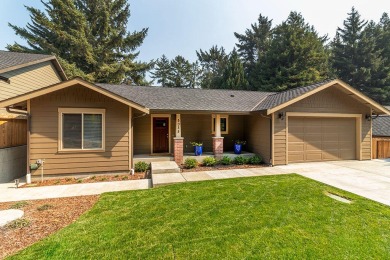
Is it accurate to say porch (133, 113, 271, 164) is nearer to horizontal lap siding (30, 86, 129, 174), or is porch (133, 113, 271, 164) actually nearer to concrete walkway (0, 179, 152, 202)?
horizontal lap siding (30, 86, 129, 174)

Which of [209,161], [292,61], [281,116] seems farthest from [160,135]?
[292,61]

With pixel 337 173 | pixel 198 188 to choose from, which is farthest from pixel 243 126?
pixel 198 188

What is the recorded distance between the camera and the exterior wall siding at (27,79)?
782 centimetres

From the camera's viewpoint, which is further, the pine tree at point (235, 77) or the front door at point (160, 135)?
the pine tree at point (235, 77)

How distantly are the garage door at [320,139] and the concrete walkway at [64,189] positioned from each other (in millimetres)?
7021

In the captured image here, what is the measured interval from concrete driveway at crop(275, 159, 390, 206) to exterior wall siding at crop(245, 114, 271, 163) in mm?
1136

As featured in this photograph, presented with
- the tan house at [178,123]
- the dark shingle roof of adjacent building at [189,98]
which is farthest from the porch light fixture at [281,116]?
the dark shingle roof of adjacent building at [189,98]

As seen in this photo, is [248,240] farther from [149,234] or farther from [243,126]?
[243,126]

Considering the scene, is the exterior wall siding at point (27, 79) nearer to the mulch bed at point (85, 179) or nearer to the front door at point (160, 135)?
the mulch bed at point (85, 179)

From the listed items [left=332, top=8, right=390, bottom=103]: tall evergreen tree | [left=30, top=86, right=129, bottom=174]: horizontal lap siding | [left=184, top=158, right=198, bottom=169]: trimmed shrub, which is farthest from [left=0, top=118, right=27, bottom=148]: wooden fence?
[left=332, top=8, right=390, bottom=103]: tall evergreen tree

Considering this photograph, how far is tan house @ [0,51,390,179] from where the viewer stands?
6852mm

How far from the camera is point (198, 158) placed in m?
9.30

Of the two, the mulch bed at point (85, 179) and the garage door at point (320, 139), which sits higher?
the garage door at point (320, 139)

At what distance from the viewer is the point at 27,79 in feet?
29.4
